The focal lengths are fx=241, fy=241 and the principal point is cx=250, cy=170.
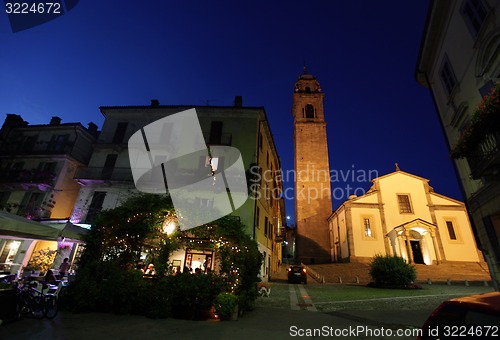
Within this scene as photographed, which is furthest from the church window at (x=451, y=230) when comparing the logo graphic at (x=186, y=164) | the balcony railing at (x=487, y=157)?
the logo graphic at (x=186, y=164)

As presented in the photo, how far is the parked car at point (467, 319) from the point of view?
7.53 ft

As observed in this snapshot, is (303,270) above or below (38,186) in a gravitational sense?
below

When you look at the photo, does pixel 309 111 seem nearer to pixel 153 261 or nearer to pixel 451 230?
pixel 451 230

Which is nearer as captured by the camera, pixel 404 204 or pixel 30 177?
pixel 30 177

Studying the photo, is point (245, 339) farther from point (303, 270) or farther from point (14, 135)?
point (14, 135)

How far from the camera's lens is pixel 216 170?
59.8ft

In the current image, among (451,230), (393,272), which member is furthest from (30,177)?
(451,230)

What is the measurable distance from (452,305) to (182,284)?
7.26 m

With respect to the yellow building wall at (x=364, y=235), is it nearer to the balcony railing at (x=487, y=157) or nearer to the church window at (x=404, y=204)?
the church window at (x=404, y=204)

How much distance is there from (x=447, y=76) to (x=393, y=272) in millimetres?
12973

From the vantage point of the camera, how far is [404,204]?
30844mm

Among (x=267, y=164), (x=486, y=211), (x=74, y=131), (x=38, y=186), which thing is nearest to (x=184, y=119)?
(x=267, y=164)

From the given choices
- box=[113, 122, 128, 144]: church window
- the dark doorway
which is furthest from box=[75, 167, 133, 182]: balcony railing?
the dark doorway

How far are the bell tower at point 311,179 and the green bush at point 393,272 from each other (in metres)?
16.2
